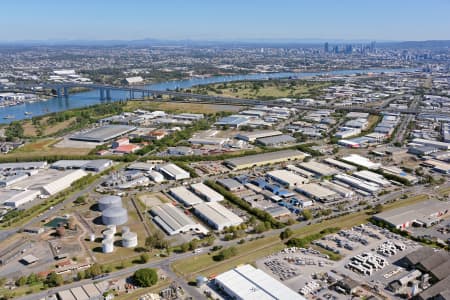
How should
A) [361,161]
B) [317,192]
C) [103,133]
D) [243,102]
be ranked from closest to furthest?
[317,192]
[361,161]
[103,133]
[243,102]

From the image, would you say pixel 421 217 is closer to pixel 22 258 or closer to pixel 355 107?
pixel 22 258

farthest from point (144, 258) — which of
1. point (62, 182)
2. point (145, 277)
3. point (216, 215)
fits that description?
point (62, 182)

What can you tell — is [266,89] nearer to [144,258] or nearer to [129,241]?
[129,241]

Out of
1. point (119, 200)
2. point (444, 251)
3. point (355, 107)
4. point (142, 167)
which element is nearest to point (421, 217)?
point (444, 251)

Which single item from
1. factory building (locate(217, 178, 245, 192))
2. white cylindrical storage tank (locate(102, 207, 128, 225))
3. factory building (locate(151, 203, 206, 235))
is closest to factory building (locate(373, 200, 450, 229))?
factory building (locate(217, 178, 245, 192))

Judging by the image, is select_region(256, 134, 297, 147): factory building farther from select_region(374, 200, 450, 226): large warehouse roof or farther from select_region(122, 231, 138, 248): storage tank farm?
select_region(122, 231, 138, 248): storage tank farm

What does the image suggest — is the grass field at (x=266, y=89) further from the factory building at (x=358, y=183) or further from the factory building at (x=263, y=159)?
the factory building at (x=358, y=183)
